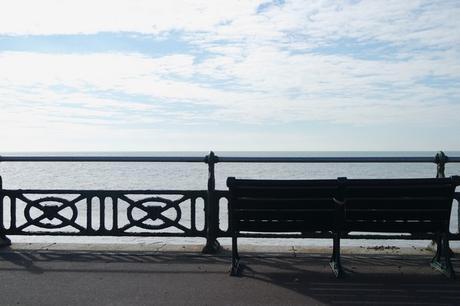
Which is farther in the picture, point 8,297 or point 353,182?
point 353,182

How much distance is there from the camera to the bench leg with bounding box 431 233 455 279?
19.7ft

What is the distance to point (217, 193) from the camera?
288 inches

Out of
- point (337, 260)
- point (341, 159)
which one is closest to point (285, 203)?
point (337, 260)

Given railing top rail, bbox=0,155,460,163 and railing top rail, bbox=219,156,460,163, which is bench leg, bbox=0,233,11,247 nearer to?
railing top rail, bbox=0,155,460,163

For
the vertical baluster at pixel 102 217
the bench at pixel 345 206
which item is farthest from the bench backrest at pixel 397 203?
the vertical baluster at pixel 102 217

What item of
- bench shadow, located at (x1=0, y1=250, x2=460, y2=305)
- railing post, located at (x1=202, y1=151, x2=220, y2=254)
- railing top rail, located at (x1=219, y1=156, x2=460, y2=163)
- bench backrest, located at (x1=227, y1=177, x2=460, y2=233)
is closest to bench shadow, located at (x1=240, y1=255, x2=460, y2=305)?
bench shadow, located at (x1=0, y1=250, x2=460, y2=305)

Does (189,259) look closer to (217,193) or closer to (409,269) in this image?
(217,193)

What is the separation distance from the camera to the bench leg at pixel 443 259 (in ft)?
19.7

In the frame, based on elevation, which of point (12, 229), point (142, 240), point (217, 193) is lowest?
point (142, 240)

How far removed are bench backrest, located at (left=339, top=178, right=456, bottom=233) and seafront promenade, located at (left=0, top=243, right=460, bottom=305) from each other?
1.85 ft

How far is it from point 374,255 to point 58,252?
13.0 ft

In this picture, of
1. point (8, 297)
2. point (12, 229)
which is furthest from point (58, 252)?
point (8, 297)

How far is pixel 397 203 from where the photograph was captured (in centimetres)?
599

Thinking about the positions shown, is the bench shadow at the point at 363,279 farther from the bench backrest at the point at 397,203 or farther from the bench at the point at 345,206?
the bench backrest at the point at 397,203
